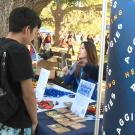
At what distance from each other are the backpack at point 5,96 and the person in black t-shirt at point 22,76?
3 centimetres

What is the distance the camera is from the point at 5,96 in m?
2.42

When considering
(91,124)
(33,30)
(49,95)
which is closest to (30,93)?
(33,30)

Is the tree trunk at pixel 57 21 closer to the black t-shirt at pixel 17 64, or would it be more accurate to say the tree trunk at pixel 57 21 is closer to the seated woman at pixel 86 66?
the seated woman at pixel 86 66

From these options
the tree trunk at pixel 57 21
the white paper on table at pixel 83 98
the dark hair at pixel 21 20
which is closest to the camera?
the dark hair at pixel 21 20

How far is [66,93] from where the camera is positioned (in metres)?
4.02

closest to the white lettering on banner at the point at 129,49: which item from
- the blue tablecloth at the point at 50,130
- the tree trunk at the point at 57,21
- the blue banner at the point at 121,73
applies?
the blue banner at the point at 121,73

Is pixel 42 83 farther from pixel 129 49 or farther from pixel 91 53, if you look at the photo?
pixel 129 49

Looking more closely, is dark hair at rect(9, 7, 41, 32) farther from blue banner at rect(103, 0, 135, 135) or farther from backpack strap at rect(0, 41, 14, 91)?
blue banner at rect(103, 0, 135, 135)

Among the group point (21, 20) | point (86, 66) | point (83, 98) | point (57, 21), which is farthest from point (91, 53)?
point (57, 21)

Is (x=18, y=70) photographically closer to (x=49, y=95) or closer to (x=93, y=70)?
(x=49, y=95)

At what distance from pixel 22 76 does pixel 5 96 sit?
18 centimetres

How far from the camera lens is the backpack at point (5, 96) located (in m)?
2.35

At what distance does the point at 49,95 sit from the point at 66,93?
23 cm

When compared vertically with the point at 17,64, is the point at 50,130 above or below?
below
